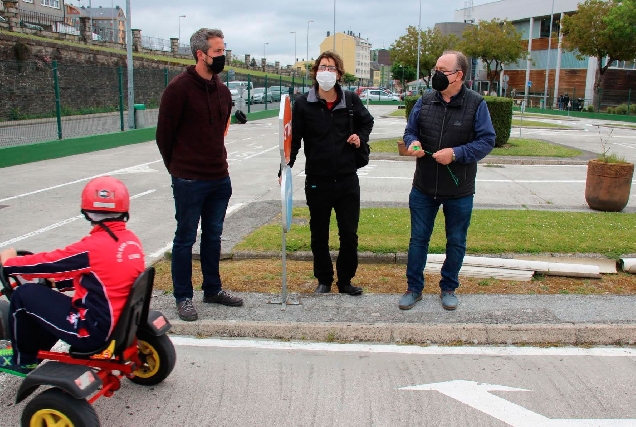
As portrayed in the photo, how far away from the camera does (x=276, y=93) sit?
3919 cm

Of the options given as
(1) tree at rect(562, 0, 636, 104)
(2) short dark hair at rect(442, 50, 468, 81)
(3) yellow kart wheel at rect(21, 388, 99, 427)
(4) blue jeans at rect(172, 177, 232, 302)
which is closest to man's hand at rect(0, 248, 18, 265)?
(3) yellow kart wheel at rect(21, 388, 99, 427)

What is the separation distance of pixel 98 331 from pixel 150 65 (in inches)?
1581

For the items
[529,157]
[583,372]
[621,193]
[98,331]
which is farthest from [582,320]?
[529,157]

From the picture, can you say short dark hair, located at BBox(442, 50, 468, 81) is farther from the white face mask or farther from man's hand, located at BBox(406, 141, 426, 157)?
the white face mask

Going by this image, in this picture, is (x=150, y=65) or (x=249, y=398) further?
(x=150, y=65)

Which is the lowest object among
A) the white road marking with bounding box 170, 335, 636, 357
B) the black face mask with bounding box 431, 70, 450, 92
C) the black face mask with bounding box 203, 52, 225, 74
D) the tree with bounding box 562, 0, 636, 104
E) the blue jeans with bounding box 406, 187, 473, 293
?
the white road marking with bounding box 170, 335, 636, 357

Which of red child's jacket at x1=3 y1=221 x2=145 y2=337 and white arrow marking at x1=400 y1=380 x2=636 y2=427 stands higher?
red child's jacket at x1=3 y1=221 x2=145 y2=337

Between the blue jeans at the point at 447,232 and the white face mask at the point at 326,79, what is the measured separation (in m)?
1.12

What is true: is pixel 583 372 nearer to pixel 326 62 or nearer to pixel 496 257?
pixel 496 257

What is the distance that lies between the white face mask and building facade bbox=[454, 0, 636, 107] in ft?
169

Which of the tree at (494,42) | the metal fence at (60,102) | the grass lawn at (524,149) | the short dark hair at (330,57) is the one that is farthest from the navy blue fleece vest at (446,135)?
the tree at (494,42)

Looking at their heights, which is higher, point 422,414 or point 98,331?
point 98,331

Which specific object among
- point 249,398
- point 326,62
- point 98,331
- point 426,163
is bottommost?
point 249,398

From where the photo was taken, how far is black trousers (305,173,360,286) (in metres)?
5.17
